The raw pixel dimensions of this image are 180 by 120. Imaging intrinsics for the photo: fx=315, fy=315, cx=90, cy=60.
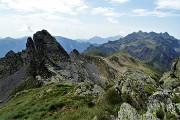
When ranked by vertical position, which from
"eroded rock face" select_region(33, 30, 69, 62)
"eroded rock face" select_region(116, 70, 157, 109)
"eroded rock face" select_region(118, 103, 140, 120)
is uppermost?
"eroded rock face" select_region(33, 30, 69, 62)

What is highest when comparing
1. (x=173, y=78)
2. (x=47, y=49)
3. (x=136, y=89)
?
(x=47, y=49)

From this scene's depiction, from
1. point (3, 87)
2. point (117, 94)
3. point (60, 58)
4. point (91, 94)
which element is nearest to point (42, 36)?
point (60, 58)

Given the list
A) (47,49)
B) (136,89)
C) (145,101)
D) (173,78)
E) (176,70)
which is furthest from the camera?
(47,49)

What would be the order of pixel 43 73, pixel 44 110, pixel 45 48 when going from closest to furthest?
pixel 44 110
pixel 43 73
pixel 45 48

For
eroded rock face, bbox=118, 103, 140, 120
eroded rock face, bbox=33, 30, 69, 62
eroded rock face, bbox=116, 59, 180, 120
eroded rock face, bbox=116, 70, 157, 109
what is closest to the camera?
eroded rock face, bbox=116, 59, 180, 120

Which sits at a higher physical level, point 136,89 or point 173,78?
point 136,89

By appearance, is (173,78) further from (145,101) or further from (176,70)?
(145,101)

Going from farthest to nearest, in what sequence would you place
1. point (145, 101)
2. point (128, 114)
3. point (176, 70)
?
point (176, 70)
point (145, 101)
point (128, 114)

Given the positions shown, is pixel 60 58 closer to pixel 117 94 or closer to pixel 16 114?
pixel 16 114

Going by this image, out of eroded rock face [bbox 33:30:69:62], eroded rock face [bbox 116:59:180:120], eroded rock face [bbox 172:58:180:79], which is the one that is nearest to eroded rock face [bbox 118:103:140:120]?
eroded rock face [bbox 116:59:180:120]

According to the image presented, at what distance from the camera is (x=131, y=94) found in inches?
1133

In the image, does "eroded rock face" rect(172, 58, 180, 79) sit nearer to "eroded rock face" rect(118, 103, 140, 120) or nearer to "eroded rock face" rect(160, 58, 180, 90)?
"eroded rock face" rect(160, 58, 180, 90)

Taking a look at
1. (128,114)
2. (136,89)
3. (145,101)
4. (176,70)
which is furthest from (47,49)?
(128,114)

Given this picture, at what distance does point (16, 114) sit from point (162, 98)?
92.6 feet
